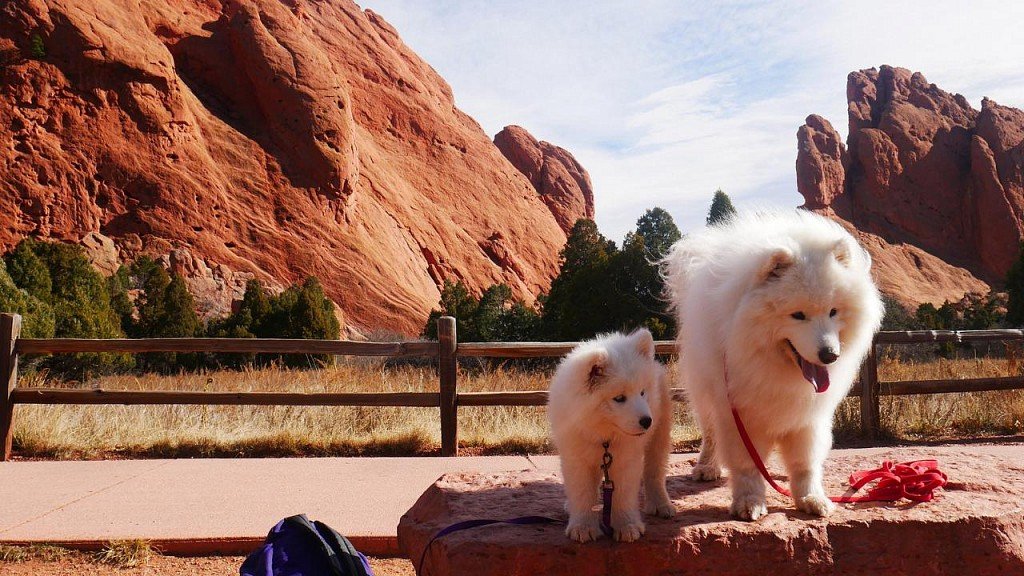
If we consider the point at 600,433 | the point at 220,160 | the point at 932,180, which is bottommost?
the point at 600,433

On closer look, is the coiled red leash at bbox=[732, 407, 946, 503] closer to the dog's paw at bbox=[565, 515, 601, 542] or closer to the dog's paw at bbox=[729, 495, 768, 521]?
the dog's paw at bbox=[729, 495, 768, 521]

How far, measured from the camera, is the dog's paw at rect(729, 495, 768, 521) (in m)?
3.27

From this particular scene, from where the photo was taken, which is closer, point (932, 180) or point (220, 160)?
point (220, 160)

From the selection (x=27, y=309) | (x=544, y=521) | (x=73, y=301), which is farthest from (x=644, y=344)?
(x=73, y=301)

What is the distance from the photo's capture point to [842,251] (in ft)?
10.2

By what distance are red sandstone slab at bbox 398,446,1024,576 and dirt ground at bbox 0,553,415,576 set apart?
2.81 feet

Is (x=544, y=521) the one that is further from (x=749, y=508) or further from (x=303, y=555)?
(x=303, y=555)

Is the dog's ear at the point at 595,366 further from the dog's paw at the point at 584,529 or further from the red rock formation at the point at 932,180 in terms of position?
the red rock formation at the point at 932,180

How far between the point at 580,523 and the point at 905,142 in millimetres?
81450

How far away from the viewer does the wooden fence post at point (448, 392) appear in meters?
7.86

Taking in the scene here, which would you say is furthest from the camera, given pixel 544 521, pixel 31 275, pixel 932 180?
pixel 932 180

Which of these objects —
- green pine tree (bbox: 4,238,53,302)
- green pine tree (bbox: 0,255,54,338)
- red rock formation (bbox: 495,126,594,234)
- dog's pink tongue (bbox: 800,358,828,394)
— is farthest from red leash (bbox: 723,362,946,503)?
red rock formation (bbox: 495,126,594,234)

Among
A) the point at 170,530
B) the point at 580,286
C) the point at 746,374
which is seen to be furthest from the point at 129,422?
the point at 580,286

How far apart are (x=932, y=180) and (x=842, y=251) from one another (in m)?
80.8
